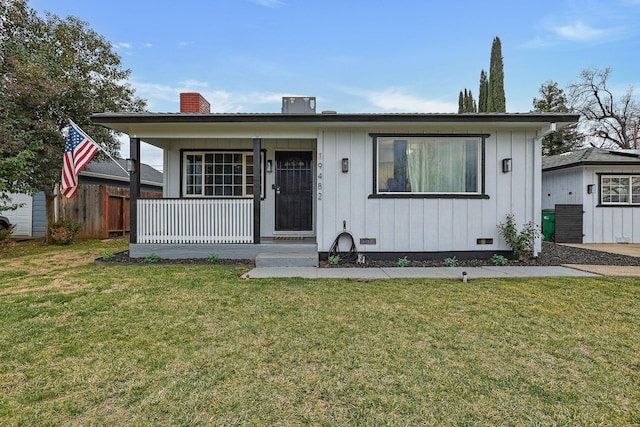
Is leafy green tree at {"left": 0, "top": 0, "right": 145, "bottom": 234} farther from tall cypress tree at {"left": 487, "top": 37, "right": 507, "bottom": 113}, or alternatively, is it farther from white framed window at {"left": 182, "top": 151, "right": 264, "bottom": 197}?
tall cypress tree at {"left": 487, "top": 37, "right": 507, "bottom": 113}

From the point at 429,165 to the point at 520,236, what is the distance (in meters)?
2.17

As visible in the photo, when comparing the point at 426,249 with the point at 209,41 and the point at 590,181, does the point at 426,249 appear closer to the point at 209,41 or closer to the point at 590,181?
the point at 590,181

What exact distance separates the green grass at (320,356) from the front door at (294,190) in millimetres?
3407

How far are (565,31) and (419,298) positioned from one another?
1309cm

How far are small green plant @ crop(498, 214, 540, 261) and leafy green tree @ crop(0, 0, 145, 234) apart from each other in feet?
34.1

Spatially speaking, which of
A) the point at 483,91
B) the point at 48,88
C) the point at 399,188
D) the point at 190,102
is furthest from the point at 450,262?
the point at 483,91

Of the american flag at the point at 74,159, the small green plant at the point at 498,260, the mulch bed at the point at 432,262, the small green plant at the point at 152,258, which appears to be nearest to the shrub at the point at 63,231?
the mulch bed at the point at 432,262

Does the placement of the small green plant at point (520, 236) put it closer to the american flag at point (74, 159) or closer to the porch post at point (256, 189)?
the porch post at point (256, 189)

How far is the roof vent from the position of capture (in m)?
7.39

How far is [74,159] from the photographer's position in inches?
237

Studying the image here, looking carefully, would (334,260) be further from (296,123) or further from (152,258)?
(152,258)

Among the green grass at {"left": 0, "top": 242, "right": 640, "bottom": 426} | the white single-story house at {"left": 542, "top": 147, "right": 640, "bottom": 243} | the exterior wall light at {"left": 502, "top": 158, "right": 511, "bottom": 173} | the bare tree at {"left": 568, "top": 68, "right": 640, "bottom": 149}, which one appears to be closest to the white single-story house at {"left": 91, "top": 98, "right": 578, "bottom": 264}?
the exterior wall light at {"left": 502, "top": 158, "right": 511, "bottom": 173}

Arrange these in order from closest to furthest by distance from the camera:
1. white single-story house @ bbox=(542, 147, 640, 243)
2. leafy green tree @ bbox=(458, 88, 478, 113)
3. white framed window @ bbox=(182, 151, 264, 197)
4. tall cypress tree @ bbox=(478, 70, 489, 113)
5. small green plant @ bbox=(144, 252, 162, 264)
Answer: small green plant @ bbox=(144, 252, 162, 264), white framed window @ bbox=(182, 151, 264, 197), white single-story house @ bbox=(542, 147, 640, 243), tall cypress tree @ bbox=(478, 70, 489, 113), leafy green tree @ bbox=(458, 88, 478, 113)

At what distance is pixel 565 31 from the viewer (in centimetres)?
1148
